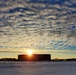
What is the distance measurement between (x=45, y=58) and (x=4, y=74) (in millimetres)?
81478

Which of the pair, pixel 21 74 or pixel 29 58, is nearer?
pixel 21 74

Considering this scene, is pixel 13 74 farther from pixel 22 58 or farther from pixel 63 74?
pixel 22 58

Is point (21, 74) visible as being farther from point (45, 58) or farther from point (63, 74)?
point (45, 58)

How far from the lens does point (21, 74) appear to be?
2422 cm

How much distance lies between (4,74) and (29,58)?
79.8 meters

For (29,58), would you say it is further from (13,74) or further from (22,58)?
(13,74)

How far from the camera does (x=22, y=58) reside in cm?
10244

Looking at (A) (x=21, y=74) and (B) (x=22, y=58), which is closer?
(A) (x=21, y=74)

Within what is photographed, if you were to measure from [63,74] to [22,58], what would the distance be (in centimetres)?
7886

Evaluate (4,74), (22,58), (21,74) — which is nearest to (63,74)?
(21,74)

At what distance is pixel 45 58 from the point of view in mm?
104938

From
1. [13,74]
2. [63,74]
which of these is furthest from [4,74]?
[63,74]

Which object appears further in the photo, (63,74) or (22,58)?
(22,58)

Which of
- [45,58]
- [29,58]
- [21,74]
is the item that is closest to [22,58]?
[29,58]
